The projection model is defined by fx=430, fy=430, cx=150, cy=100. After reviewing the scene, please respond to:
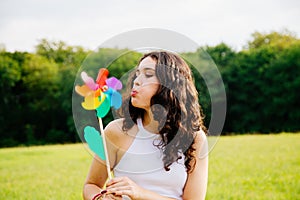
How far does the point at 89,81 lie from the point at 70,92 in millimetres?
21492

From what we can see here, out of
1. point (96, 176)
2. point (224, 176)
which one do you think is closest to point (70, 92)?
point (224, 176)

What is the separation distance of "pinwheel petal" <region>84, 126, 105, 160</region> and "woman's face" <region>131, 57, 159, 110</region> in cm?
20

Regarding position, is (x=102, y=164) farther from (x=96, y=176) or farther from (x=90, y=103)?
(x=90, y=103)

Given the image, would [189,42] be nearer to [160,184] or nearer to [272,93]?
[160,184]

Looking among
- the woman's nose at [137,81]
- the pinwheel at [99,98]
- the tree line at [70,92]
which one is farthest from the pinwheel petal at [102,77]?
the tree line at [70,92]

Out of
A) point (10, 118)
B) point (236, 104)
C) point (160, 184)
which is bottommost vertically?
Answer: point (10, 118)

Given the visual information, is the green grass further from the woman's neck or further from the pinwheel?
the pinwheel

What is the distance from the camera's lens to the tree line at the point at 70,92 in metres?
22.2

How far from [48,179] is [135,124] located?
4.12 metres

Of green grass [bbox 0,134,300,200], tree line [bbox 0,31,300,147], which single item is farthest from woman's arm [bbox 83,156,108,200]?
tree line [bbox 0,31,300,147]

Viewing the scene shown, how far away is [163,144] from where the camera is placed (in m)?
1.82

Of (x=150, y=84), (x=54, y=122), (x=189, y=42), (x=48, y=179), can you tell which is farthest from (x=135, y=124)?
(x=54, y=122)

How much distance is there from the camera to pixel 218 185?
4.60 meters

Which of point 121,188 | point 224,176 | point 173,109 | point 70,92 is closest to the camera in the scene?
point 121,188
